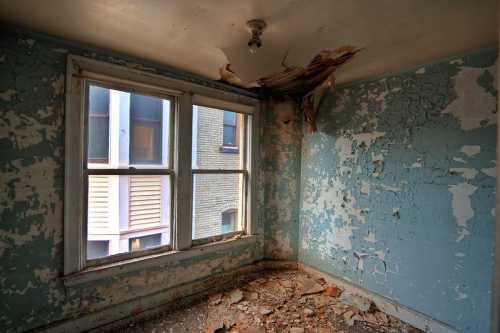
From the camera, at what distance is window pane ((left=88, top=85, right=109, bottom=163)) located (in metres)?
1.85

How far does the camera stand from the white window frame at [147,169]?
1.71m

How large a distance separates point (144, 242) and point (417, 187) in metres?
2.40

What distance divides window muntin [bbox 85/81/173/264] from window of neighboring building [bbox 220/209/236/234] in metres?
0.62

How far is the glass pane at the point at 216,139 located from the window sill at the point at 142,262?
0.82 metres

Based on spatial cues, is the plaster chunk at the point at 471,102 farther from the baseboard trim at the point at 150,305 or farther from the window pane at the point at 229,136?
the baseboard trim at the point at 150,305

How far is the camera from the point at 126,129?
2.01m

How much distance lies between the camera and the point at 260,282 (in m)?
2.57

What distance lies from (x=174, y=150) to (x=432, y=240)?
232 centimetres

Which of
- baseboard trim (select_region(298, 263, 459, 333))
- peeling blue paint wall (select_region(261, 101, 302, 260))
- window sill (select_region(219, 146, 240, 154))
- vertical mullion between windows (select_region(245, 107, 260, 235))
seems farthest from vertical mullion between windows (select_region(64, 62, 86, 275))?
baseboard trim (select_region(298, 263, 459, 333))

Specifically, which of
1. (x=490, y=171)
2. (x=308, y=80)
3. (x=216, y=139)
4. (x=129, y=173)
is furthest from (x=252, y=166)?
(x=490, y=171)

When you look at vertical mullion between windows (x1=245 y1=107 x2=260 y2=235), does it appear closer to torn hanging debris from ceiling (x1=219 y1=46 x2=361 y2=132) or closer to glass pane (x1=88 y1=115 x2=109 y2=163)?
torn hanging debris from ceiling (x1=219 y1=46 x2=361 y2=132)

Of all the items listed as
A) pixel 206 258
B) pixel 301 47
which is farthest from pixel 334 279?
pixel 301 47

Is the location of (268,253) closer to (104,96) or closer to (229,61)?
(229,61)

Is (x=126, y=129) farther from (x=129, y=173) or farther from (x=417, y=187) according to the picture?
(x=417, y=187)
